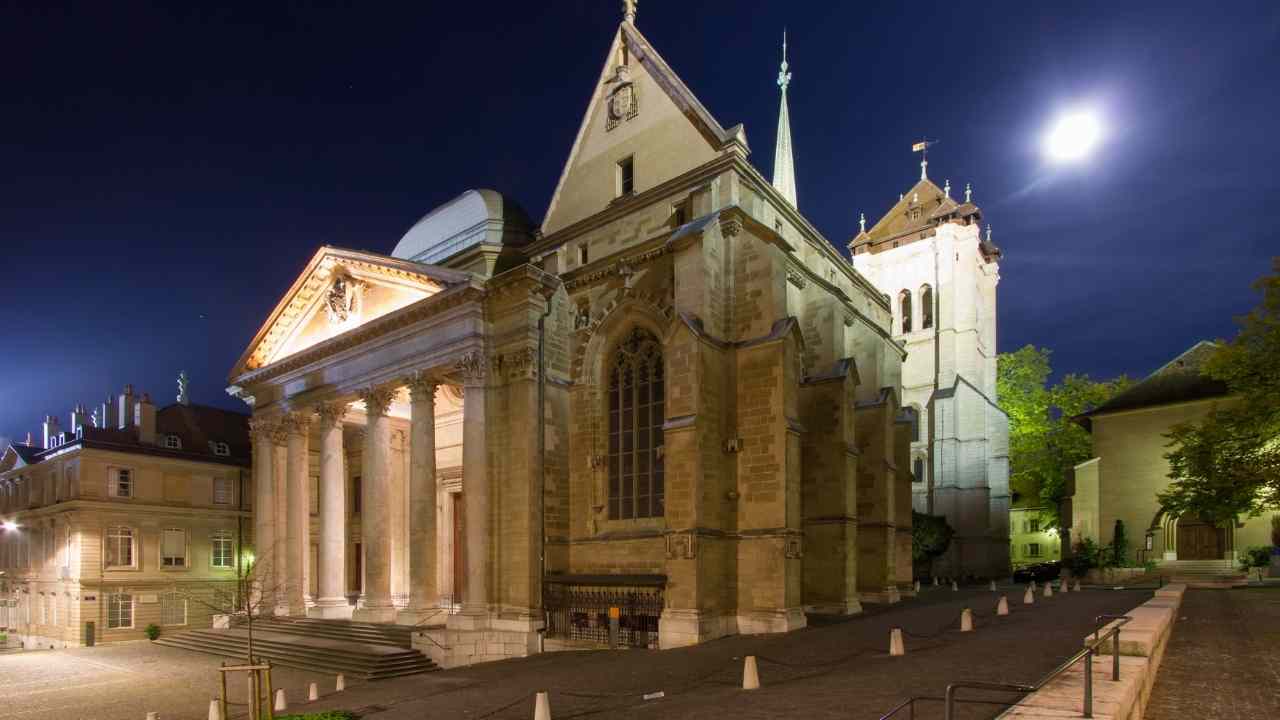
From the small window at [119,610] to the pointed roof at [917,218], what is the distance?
42.1 metres

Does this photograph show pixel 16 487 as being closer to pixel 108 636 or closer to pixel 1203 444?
pixel 108 636

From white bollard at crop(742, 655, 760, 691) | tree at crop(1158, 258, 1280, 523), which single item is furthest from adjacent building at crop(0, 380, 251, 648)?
tree at crop(1158, 258, 1280, 523)

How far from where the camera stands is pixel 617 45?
25.5 m

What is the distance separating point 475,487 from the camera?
66.8 ft

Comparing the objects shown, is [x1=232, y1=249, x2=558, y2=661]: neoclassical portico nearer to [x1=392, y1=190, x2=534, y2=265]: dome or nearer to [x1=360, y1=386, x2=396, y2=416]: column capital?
[x1=360, y1=386, x2=396, y2=416]: column capital

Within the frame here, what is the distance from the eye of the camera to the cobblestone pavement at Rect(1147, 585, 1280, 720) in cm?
812

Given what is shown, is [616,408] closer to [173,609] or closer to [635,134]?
[635,134]

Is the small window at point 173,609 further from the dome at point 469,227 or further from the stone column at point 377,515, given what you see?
the dome at point 469,227


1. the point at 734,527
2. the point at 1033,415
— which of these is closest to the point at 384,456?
the point at 734,527

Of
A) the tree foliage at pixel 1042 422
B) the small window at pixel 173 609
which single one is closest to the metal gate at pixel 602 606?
the small window at pixel 173 609

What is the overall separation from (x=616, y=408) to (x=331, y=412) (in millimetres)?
9917

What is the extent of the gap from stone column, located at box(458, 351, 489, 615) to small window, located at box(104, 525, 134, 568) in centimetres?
2154

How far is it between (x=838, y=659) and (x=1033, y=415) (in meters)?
42.3

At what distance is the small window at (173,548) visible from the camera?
3422 cm
